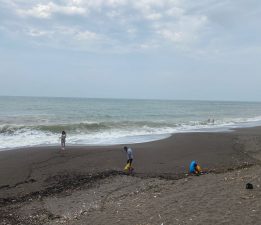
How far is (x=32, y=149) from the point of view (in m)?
21.4

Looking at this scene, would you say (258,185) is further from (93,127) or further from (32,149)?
(93,127)

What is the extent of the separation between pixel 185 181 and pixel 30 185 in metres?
5.94

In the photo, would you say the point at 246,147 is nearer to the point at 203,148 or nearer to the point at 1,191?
the point at 203,148

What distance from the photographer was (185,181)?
13.5m

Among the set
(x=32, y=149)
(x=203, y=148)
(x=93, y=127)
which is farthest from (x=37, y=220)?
(x=93, y=127)

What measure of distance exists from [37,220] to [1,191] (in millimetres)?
3530

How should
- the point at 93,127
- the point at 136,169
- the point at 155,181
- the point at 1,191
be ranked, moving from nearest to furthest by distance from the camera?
the point at 1,191 < the point at 155,181 < the point at 136,169 < the point at 93,127

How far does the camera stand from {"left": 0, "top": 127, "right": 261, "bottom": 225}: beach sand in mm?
9336

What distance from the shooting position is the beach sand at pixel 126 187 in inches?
368

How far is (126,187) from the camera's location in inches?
523

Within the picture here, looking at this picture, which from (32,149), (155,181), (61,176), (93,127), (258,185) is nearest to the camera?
(258,185)

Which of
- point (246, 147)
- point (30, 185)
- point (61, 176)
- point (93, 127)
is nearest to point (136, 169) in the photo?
point (61, 176)

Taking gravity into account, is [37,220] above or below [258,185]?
below

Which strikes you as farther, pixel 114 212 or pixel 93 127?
pixel 93 127
